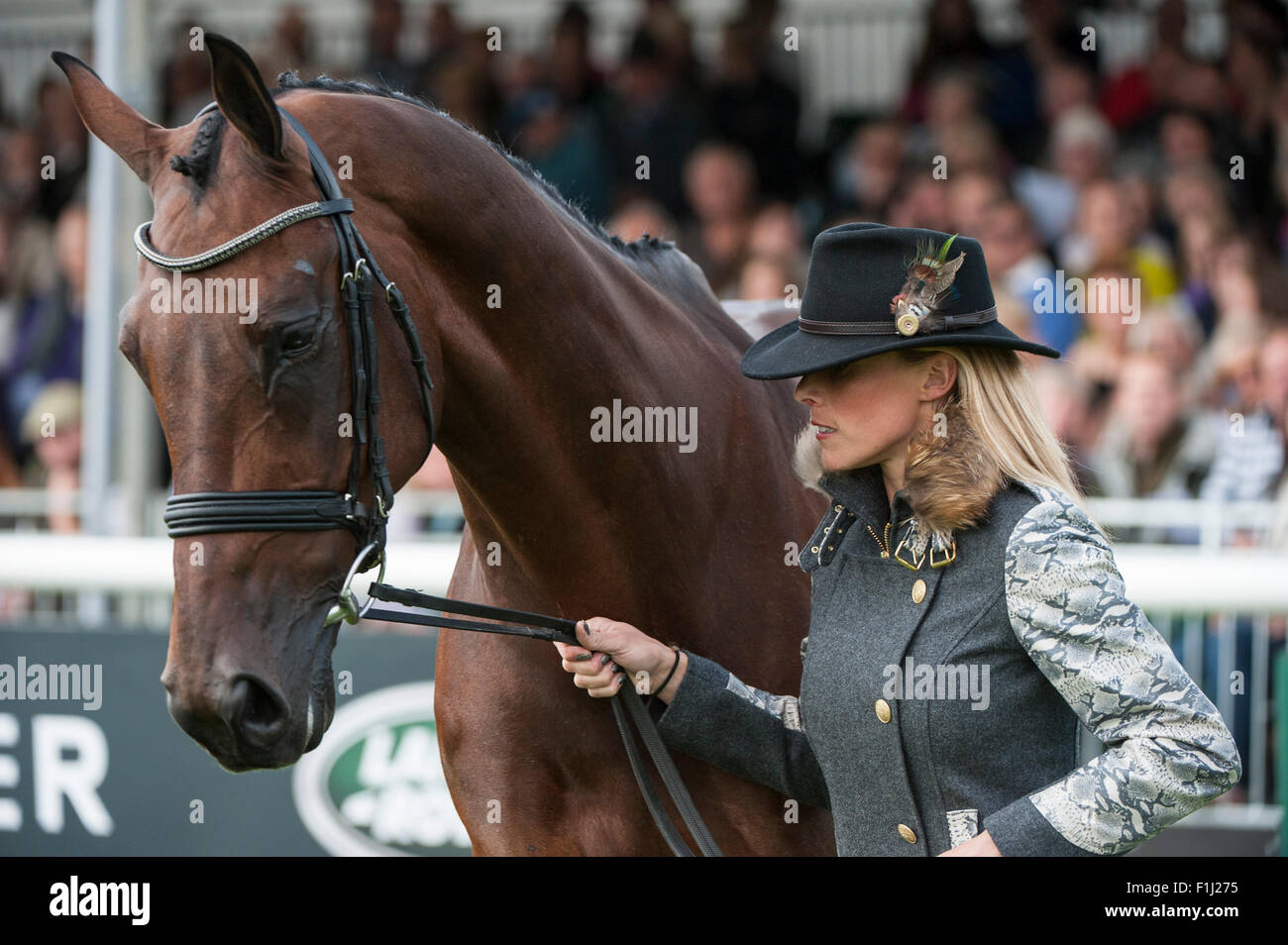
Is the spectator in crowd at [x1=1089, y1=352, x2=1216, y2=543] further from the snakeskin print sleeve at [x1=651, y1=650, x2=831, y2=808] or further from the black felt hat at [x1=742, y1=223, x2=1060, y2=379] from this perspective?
the black felt hat at [x1=742, y1=223, x2=1060, y2=379]

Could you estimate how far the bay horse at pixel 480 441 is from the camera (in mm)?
1812

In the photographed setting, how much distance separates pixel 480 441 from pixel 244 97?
0.62m

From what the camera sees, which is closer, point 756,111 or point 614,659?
point 614,659

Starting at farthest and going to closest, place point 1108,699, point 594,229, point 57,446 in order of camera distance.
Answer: point 57,446, point 594,229, point 1108,699

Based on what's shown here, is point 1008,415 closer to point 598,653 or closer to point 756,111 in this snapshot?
point 598,653

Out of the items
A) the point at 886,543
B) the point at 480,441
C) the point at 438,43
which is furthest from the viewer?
the point at 438,43

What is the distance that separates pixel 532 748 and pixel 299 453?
30.3 inches

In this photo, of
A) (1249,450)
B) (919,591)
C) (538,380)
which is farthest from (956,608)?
(1249,450)

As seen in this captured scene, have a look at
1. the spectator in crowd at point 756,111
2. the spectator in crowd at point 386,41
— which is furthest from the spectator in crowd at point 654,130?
the spectator in crowd at point 386,41

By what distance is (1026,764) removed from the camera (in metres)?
1.81

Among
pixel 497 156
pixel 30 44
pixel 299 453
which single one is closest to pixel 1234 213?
pixel 497 156

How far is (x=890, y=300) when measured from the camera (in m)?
1.90

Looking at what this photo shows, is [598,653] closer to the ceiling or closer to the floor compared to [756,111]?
closer to the floor

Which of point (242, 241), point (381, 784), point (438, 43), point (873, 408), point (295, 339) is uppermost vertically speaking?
point (438, 43)
